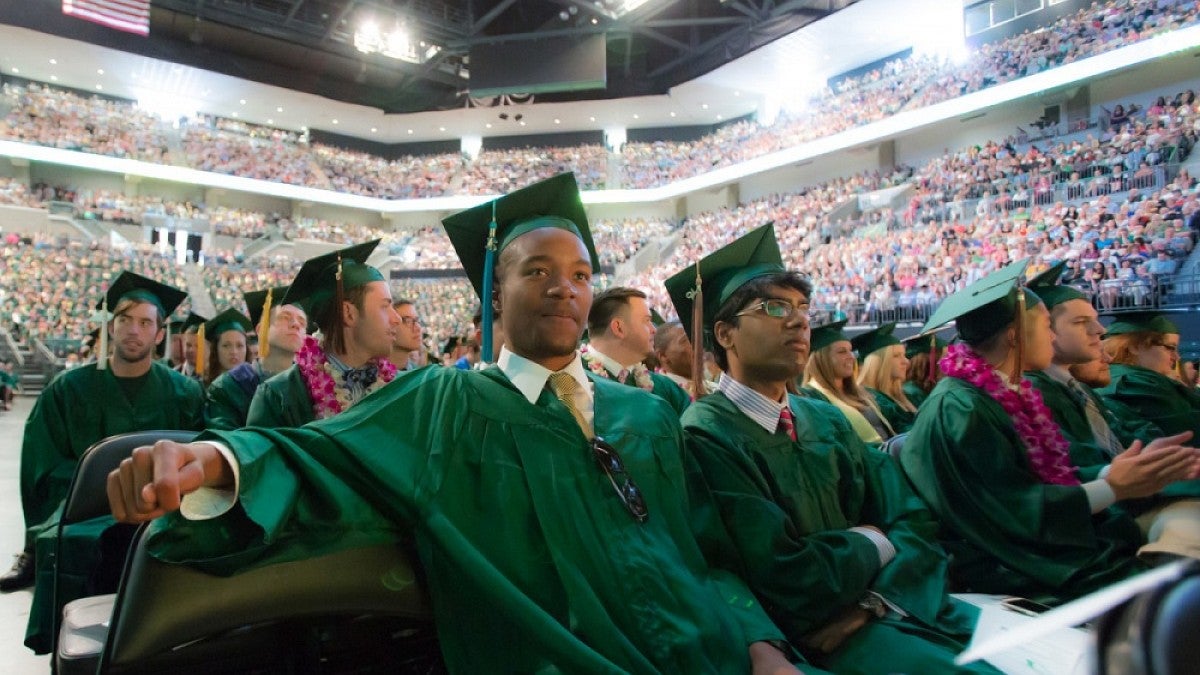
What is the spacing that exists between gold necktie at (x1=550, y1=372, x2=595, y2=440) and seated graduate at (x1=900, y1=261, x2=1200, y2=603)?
162cm

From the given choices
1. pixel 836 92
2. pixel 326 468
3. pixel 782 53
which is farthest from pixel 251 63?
pixel 326 468

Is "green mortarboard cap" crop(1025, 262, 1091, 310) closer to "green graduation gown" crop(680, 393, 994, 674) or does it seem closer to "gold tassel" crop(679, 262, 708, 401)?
"green graduation gown" crop(680, 393, 994, 674)

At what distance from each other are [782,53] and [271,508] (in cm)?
2812

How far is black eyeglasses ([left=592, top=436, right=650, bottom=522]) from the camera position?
1.60 metres

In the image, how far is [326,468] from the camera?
1.47 metres

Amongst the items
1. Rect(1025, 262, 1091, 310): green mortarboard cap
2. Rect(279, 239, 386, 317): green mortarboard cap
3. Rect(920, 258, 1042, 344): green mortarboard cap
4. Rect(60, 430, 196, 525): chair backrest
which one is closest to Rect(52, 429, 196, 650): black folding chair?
Rect(60, 430, 196, 525): chair backrest

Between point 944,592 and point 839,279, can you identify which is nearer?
point 944,592

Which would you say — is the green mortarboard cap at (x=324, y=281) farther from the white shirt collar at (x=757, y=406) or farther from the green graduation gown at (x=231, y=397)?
the white shirt collar at (x=757, y=406)

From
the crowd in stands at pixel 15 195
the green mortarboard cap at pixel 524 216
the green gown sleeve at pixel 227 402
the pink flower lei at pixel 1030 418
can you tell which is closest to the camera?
the green mortarboard cap at pixel 524 216

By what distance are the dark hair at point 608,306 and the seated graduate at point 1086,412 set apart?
2137 millimetres

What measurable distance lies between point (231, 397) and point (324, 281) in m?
1.27

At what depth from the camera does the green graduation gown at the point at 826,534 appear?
1803 millimetres

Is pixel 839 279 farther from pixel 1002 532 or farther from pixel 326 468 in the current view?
pixel 326 468

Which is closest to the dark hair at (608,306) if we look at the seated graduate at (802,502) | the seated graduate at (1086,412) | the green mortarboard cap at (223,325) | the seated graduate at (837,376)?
the seated graduate at (837,376)
